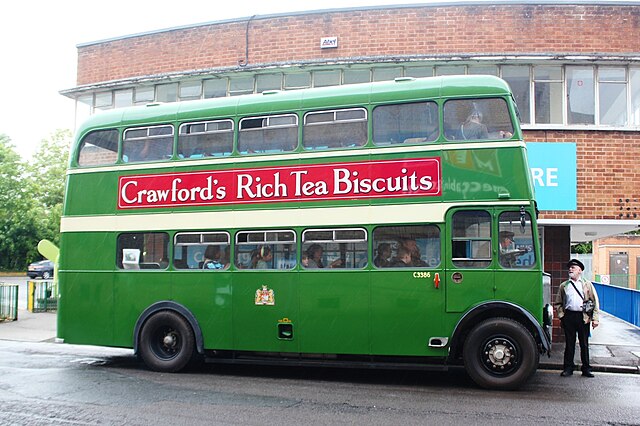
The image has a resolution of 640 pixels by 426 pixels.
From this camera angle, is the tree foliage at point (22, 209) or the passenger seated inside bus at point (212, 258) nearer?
the passenger seated inside bus at point (212, 258)

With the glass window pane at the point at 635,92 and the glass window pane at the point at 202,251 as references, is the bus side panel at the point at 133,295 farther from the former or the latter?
the glass window pane at the point at 635,92

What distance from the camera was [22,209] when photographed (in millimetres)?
49188

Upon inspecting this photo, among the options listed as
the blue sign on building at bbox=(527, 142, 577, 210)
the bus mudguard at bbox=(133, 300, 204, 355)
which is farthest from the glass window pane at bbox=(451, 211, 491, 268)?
the blue sign on building at bbox=(527, 142, 577, 210)

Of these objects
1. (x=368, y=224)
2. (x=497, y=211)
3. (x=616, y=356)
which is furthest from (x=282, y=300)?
(x=616, y=356)

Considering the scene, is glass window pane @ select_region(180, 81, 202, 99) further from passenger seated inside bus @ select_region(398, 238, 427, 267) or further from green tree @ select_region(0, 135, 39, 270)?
green tree @ select_region(0, 135, 39, 270)

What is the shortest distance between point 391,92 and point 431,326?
11.3ft

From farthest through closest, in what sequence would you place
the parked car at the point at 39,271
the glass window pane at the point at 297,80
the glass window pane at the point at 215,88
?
1. the parked car at the point at 39,271
2. the glass window pane at the point at 215,88
3. the glass window pane at the point at 297,80

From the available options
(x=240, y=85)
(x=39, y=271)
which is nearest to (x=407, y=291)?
(x=240, y=85)

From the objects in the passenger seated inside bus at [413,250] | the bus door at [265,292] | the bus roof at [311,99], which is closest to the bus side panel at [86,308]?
the bus door at [265,292]

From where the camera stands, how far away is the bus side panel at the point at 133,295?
388 inches

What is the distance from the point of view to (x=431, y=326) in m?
8.46

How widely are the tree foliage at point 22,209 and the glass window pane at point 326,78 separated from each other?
4075cm

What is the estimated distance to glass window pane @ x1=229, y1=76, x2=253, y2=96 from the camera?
49.9 ft

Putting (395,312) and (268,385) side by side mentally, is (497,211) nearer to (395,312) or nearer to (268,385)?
(395,312)
